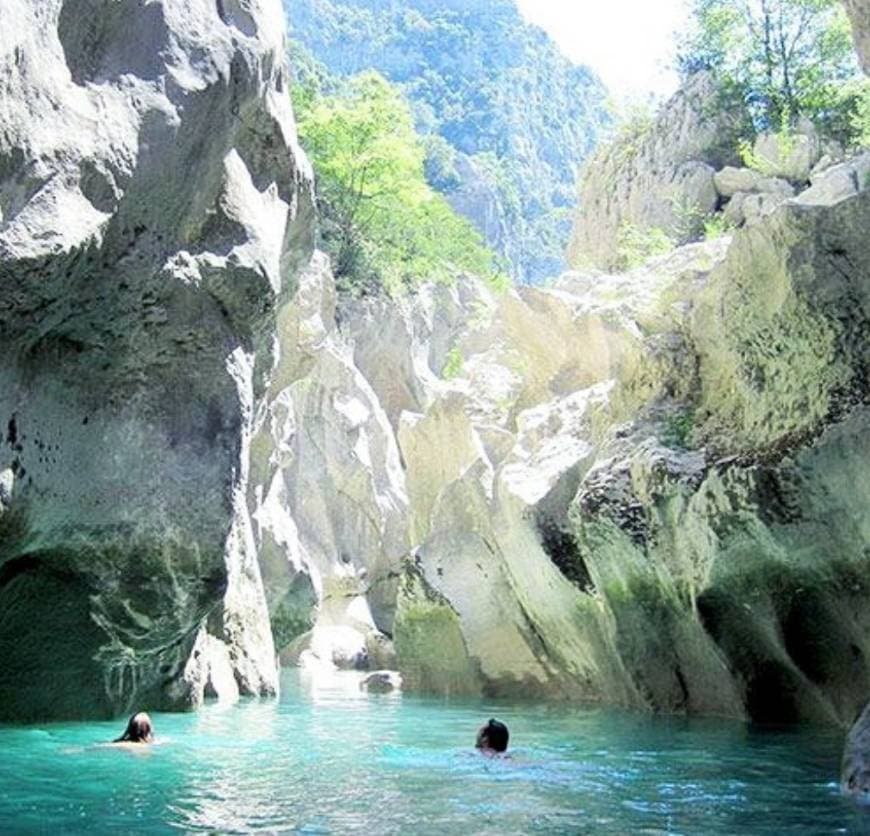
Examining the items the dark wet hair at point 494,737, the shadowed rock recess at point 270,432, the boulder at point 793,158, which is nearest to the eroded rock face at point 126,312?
the shadowed rock recess at point 270,432

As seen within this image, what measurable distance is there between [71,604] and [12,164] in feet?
19.8

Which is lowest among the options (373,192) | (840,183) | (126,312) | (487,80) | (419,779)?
(419,779)

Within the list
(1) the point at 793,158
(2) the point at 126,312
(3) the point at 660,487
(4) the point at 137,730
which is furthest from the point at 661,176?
(4) the point at 137,730

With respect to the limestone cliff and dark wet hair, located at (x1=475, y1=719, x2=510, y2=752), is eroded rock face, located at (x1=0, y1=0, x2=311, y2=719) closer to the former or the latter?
dark wet hair, located at (x1=475, y1=719, x2=510, y2=752)

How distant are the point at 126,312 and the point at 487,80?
11977cm

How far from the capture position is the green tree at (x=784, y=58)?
34.4 meters

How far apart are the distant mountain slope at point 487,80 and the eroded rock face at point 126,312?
98.7 metres

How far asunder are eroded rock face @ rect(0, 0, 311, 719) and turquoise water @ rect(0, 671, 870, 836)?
4.86 ft

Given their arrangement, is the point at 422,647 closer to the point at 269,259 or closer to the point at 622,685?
the point at 622,685

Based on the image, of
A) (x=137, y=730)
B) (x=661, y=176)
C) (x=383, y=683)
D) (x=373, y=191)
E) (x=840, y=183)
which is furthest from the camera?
(x=373, y=191)

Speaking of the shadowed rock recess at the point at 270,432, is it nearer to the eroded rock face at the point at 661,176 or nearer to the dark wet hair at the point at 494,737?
the dark wet hair at the point at 494,737

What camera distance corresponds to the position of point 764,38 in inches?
1438

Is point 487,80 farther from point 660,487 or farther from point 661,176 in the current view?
point 660,487

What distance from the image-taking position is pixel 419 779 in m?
11.5
